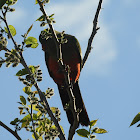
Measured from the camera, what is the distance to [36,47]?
2.78 metres

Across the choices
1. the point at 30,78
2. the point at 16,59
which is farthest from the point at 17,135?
the point at 16,59

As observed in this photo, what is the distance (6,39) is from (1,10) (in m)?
0.32

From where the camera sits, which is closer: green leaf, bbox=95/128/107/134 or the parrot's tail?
green leaf, bbox=95/128/107/134

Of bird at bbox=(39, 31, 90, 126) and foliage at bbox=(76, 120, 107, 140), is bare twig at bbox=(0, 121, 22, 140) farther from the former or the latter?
bird at bbox=(39, 31, 90, 126)

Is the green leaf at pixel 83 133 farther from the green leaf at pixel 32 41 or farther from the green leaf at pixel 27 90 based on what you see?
the green leaf at pixel 32 41

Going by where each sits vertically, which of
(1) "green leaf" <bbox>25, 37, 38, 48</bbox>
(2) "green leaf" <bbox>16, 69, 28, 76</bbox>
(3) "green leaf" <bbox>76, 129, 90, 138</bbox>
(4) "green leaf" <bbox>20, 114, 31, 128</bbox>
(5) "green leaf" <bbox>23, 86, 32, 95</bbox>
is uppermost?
(1) "green leaf" <bbox>25, 37, 38, 48</bbox>

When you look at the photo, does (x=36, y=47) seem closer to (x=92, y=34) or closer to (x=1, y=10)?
(x=1, y=10)

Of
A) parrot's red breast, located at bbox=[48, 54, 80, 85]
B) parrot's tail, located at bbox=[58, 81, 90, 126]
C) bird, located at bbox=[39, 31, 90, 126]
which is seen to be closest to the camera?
parrot's tail, located at bbox=[58, 81, 90, 126]

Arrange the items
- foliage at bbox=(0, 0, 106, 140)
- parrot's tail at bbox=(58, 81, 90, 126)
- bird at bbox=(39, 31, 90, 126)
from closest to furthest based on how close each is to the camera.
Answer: foliage at bbox=(0, 0, 106, 140)
parrot's tail at bbox=(58, 81, 90, 126)
bird at bbox=(39, 31, 90, 126)

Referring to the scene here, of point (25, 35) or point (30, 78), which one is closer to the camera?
point (30, 78)

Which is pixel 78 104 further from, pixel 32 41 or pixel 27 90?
pixel 32 41

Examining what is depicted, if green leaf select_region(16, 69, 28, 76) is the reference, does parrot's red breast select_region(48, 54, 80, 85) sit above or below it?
above

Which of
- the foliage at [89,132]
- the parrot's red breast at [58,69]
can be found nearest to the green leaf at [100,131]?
the foliage at [89,132]

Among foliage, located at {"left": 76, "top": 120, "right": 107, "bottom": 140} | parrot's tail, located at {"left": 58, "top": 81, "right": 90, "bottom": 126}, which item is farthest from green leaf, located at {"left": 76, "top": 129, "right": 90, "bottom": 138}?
parrot's tail, located at {"left": 58, "top": 81, "right": 90, "bottom": 126}
